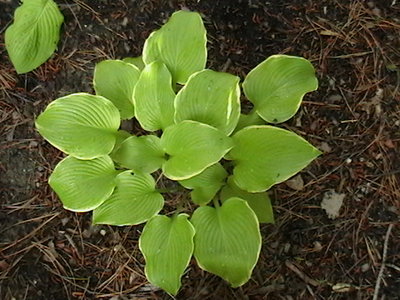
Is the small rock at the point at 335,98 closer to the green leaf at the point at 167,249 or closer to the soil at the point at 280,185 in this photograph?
the soil at the point at 280,185

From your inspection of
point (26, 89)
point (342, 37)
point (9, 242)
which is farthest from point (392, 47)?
point (9, 242)

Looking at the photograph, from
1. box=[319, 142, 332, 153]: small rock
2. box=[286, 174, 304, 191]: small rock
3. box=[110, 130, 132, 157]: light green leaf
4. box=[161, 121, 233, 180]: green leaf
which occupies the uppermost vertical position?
box=[161, 121, 233, 180]: green leaf

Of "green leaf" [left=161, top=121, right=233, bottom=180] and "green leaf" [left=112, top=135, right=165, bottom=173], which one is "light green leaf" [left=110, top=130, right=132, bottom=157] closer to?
"green leaf" [left=112, top=135, right=165, bottom=173]

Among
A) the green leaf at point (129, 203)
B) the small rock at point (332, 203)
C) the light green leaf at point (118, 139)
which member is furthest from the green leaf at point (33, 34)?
the small rock at point (332, 203)

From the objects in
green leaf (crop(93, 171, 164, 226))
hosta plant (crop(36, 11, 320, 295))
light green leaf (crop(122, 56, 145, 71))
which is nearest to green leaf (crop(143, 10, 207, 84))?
hosta plant (crop(36, 11, 320, 295))

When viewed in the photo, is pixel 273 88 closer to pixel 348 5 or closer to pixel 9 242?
pixel 348 5
